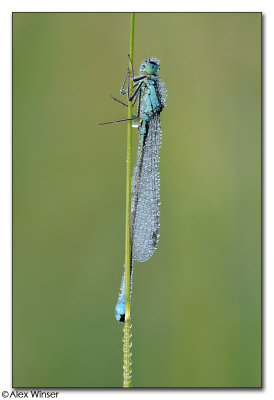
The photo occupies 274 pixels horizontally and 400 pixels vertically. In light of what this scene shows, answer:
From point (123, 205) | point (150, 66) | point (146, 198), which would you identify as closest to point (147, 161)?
point (146, 198)

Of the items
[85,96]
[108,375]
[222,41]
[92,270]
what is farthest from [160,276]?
[222,41]

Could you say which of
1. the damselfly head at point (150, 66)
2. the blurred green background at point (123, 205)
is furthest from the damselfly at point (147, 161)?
the blurred green background at point (123, 205)

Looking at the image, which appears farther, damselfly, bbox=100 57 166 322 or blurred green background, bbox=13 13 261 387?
blurred green background, bbox=13 13 261 387

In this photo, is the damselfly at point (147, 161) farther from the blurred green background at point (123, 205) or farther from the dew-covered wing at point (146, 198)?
the blurred green background at point (123, 205)

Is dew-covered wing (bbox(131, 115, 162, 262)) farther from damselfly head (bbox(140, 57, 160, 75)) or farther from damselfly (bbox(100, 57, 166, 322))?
damselfly head (bbox(140, 57, 160, 75))

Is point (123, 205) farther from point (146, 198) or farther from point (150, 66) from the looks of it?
point (150, 66)

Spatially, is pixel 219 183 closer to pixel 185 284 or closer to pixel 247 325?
pixel 185 284

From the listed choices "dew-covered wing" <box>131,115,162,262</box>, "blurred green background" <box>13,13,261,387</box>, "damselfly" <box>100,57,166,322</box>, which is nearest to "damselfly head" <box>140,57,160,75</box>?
"damselfly" <box>100,57,166,322</box>

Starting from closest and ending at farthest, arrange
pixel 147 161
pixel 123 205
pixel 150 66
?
pixel 150 66, pixel 147 161, pixel 123 205
